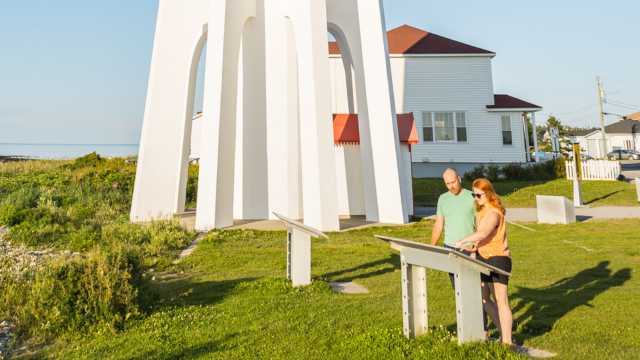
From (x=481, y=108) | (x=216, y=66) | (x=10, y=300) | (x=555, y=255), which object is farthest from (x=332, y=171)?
(x=481, y=108)

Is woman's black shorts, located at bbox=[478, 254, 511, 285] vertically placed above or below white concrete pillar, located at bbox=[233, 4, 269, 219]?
below

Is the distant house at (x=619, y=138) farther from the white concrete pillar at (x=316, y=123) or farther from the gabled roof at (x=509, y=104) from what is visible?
the white concrete pillar at (x=316, y=123)

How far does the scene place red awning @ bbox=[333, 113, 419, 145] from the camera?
14641 millimetres

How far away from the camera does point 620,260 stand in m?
8.07

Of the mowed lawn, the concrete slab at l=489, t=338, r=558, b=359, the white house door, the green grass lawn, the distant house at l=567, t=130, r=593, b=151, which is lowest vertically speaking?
the concrete slab at l=489, t=338, r=558, b=359

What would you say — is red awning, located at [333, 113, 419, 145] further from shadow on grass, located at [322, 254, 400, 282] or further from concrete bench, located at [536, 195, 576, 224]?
shadow on grass, located at [322, 254, 400, 282]

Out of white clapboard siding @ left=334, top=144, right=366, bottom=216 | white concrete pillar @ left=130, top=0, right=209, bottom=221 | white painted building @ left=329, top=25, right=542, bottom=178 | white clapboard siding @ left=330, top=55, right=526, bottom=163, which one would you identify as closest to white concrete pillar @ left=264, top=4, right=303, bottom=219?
white clapboard siding @ left=334, top=144, right=366, bottom=216

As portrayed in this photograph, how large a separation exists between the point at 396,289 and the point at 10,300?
494cm

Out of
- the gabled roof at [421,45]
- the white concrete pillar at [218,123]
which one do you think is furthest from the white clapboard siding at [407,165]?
the gabled roof at [421,45]

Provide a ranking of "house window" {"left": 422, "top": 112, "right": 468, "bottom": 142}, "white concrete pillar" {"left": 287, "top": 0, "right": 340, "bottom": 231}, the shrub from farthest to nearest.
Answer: "house window" {"left": 422, "top": 112, "right": 468, "bottom": 142} → "white concrete pillar" {"left": 287, "top": 0, "right": 340, "bottom": 231} → the shrub

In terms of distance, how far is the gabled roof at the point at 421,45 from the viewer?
1073 inches

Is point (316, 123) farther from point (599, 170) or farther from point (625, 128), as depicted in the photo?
point (625, 128)

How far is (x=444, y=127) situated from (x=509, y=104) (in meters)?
4.33

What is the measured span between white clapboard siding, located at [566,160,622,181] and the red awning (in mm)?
13165
